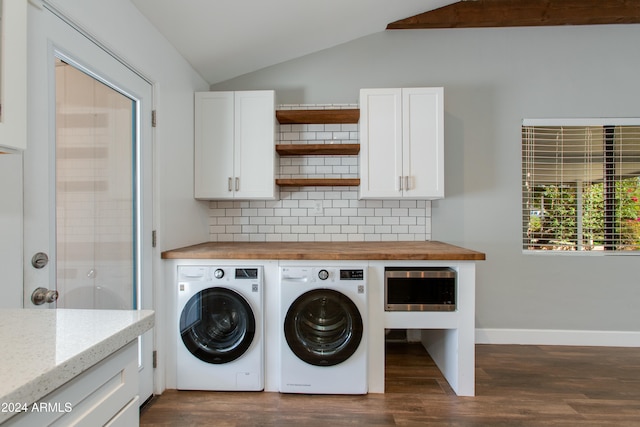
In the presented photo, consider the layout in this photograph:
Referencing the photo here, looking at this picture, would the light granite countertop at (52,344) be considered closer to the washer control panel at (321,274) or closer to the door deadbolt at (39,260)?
the door deadbolt at (39,260)

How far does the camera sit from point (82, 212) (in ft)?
4.99

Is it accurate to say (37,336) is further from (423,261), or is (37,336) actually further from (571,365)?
(571,365)

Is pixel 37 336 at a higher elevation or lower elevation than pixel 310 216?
lower

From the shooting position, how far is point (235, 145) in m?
2.54

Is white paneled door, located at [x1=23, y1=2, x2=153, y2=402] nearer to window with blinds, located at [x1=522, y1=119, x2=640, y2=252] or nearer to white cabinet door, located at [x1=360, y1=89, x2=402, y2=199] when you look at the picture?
white cabinet door, located at [x1=360, y1=89, x2=402, y2=199]

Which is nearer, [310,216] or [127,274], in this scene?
[127,274]

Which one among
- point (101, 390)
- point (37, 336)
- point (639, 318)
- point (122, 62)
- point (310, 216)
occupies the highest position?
point (122, 62)

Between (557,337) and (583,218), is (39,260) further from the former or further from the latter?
(583,218)

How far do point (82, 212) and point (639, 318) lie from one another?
14.6 ft

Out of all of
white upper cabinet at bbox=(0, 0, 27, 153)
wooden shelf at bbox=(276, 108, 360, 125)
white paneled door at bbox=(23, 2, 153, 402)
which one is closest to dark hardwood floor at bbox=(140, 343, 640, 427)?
white paneled door at bbox=(23, 2, 153, 402)

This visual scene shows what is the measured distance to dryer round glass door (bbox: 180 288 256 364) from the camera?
79.7 inches

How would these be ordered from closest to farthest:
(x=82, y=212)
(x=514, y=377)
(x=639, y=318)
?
(x=82, y=212) → (x=514, y=377) → (x=639, y=318)

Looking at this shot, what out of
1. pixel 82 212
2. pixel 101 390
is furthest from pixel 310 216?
pixel 101 390

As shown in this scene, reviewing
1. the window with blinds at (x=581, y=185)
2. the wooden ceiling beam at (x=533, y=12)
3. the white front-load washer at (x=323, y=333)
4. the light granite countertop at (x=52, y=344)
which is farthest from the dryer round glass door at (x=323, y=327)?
the wooden ceiling beam at (x=533, y=12)
